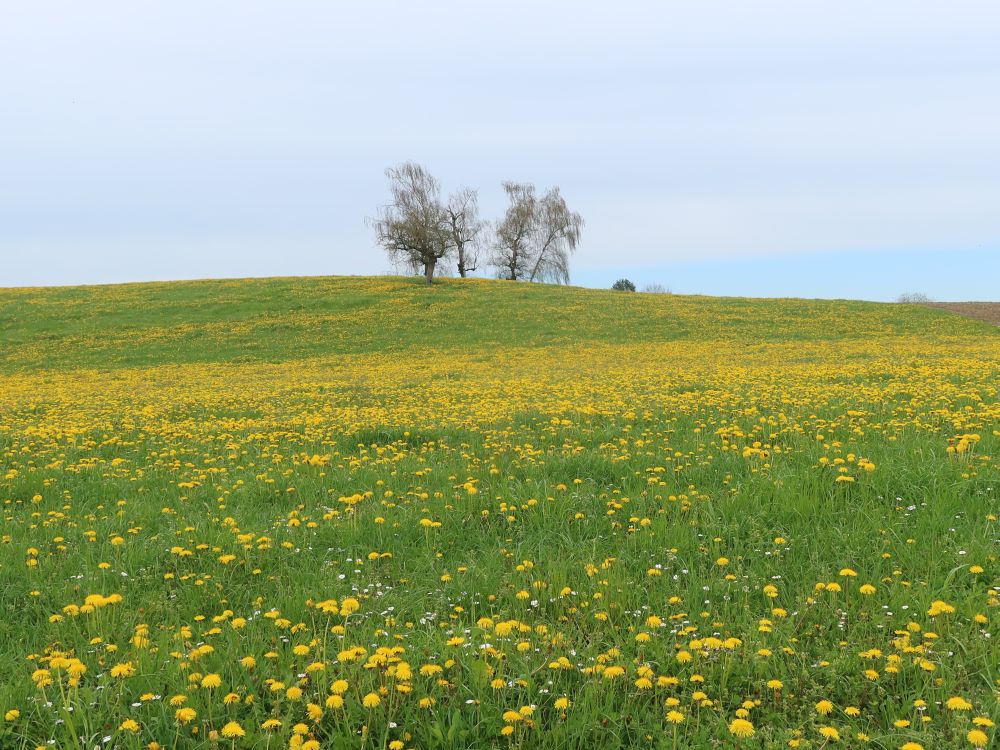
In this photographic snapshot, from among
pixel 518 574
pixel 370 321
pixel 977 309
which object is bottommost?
pixel 518 574

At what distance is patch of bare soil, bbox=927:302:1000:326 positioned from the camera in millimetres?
36125

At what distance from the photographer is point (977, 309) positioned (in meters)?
40.0

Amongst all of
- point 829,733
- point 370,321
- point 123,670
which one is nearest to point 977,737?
point 829,733

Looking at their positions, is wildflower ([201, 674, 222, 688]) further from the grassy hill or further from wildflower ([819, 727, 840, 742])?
the grassy hill

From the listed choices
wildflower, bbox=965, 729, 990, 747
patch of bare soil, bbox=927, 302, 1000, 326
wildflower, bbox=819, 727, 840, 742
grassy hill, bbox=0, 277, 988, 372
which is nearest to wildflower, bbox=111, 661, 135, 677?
wildflower, bbox=819, 727, 840, 742

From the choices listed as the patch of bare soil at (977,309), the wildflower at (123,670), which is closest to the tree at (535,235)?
the patch of bare soil at (977,309)

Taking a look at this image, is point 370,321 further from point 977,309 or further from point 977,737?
point 977,309

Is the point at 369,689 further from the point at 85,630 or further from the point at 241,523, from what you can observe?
the point at 241,523

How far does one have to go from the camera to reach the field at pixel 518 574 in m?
3.10

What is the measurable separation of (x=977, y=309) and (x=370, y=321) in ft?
120

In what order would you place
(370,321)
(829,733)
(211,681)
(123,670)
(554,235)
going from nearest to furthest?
1. (829,733)
2. (211,681)
3. (123,670)
4. (370,321)
5. (554,235)

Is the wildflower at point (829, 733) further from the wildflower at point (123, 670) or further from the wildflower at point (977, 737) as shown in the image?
the wildflower at point (123, 670)

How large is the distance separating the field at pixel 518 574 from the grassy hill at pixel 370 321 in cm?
1953

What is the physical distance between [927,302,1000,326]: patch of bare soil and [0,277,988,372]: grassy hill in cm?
192
